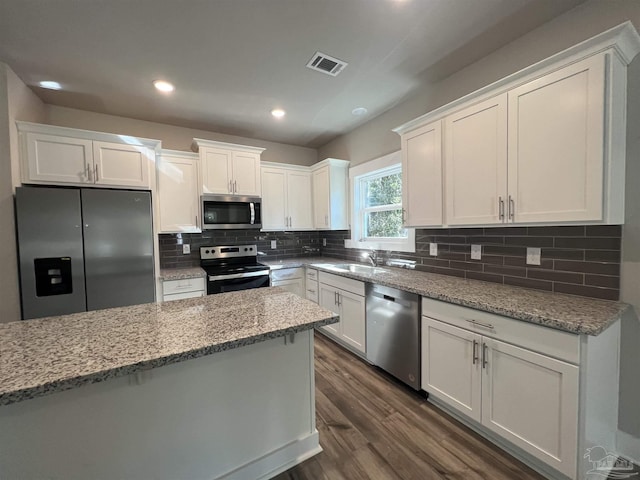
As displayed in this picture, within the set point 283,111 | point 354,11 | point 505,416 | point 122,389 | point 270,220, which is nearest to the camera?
point 122,389

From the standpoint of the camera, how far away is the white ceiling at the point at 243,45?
1.64 metres

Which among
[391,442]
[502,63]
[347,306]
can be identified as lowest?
[391,442]

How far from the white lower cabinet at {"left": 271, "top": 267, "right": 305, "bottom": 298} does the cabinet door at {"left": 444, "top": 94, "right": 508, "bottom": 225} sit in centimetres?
209

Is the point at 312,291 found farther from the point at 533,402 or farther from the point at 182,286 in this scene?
the point at 533,402

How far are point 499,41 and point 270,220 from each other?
3038 millimetres

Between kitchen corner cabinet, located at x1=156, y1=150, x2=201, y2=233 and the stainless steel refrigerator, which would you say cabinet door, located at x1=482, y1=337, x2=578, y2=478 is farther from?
kitchen corner cabinet, located at x1=156, y1=150, x2=201, y2=233

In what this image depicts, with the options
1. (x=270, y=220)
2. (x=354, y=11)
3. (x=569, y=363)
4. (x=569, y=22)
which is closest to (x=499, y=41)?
(x=569, y=22)

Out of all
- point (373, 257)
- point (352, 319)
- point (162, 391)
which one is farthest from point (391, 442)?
point (373, 257)

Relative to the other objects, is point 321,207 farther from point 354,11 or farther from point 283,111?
point 354,11

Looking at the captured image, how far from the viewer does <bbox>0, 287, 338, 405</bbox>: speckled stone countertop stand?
33.0 inches

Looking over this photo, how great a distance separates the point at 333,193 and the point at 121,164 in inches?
96.0

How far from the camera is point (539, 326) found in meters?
1.38

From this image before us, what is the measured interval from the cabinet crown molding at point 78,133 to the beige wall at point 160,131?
0.46 metres

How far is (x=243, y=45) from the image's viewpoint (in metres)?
1.96
